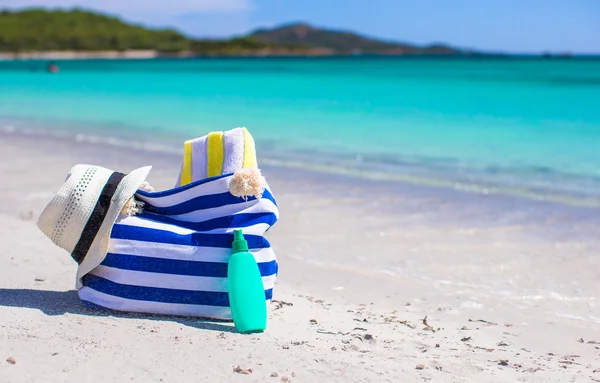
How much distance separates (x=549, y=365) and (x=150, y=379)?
1.76 m

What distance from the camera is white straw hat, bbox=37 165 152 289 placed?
11.5 ft

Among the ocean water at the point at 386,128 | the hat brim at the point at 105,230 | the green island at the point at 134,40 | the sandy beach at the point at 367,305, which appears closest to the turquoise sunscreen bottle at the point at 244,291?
the sandy beach at the point at 367,305

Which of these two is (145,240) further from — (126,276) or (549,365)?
(549,365)

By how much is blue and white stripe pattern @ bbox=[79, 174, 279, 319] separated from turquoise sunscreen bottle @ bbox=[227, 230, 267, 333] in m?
0.08

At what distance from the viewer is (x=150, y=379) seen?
2.84 metres

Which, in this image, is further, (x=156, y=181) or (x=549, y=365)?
(x=156, y=181)

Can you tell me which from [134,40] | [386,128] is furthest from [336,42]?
[386,128]

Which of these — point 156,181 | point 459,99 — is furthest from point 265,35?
point 156,181

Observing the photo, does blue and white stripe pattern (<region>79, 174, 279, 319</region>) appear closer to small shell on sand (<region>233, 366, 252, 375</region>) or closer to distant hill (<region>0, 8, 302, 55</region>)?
small shell on sand (<region>233, 366, 252, 375</region>)

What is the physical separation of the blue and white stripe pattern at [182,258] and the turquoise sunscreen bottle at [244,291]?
8cm

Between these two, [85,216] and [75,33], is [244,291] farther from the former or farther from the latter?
[75,33]

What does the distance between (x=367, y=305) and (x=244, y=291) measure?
1038 mm

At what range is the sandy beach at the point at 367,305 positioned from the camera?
304 centimetres

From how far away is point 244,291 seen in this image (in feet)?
11.3
